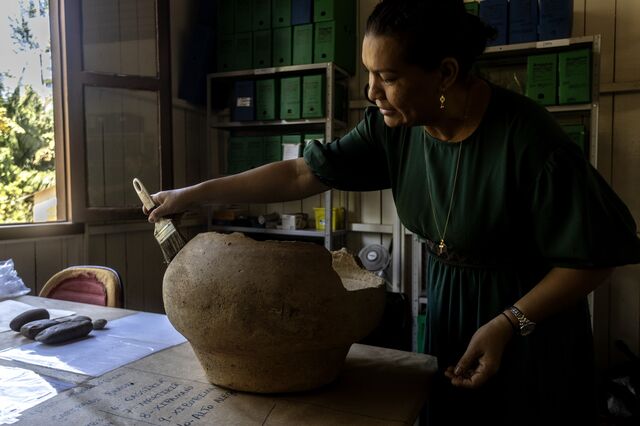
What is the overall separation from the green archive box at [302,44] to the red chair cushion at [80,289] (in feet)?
6.27

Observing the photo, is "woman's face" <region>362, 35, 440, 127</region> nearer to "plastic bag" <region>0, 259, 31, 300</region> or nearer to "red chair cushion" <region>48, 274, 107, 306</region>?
"red chair cushion" <region>48, 274, 107, 306</region>

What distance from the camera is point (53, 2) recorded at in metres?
2.66

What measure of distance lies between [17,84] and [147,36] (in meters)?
0.80

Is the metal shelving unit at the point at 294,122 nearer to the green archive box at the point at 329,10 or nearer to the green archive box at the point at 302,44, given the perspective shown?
the green archive box at the point at 302,44

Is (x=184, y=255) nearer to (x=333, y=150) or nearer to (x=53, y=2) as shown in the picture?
(x=333, y=150)

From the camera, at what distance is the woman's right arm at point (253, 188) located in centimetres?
115

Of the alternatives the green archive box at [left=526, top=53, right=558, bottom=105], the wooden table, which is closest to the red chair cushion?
the wooden table

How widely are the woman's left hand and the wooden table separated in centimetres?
10

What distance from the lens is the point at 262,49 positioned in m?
3.37

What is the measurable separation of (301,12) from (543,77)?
152 centimetres

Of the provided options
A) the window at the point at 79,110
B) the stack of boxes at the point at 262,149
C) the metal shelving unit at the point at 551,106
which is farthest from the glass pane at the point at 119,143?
the metal shelving unit at the point at 551,106

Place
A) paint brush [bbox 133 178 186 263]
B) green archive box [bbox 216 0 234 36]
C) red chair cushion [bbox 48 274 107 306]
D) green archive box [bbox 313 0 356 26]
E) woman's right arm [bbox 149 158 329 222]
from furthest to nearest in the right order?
green archive box [bbox 216 0 234 36]
green archive box [bbox 313 0 356 26]
red chair cushion [bbox 48 274 107 306]
woman's right arm [bbox 149 158 329 222]
paint brush [bbox 133 178 186 263]

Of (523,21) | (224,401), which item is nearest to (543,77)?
(523,21)

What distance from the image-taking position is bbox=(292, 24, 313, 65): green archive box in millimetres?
3225
